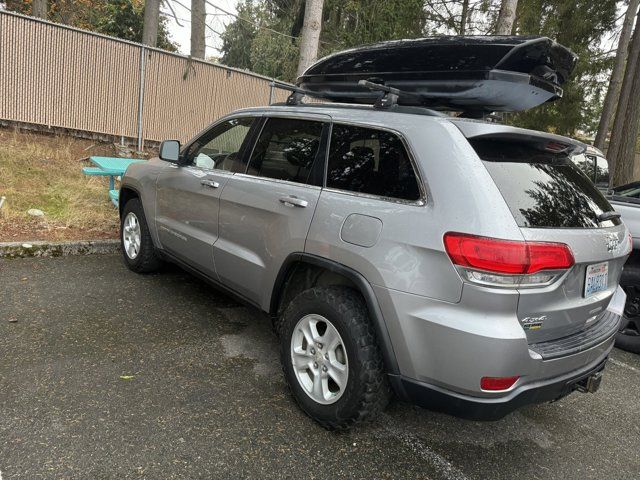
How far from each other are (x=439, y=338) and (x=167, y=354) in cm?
201

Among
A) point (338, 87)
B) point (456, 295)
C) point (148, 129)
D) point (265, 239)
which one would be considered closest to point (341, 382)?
point (456, 295)

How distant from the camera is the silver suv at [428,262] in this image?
6.97 feet

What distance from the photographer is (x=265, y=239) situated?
3084 mm

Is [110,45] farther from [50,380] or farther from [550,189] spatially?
[550,189]

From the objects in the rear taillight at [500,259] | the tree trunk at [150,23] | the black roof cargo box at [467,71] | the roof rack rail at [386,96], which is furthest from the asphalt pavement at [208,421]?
the tree trunk at [150,23]

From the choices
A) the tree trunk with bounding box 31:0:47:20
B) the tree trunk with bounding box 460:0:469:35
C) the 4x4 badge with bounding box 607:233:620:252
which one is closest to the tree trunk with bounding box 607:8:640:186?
the tree trunk with bounding box 460:0:469:35

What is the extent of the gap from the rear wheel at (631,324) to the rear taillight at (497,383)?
280 centimetres

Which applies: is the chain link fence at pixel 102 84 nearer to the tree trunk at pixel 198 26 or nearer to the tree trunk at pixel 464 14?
the tree trunk at pixel 198 26

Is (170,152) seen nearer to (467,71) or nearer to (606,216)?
(467,71)

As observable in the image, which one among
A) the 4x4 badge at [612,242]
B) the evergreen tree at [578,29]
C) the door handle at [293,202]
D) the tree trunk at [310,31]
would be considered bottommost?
the door handle at [293,202]

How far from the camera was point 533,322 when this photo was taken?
2176mm

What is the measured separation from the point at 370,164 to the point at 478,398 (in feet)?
4.22

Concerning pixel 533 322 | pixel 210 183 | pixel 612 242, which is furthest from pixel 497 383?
pixel 210 183

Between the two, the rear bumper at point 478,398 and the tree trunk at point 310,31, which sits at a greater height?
the tree trunk at point 310,31
